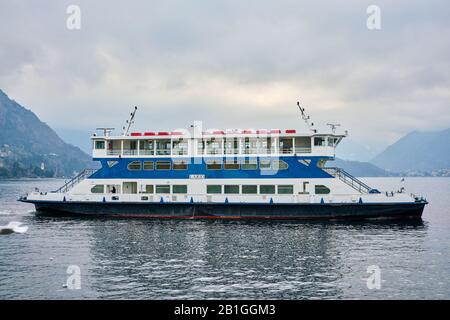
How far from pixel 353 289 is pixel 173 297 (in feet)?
26.8

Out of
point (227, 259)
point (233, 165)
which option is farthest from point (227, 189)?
point (227, 259)

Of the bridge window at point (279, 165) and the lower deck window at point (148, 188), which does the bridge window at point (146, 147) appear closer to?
the lower deck window at point (148, 188)

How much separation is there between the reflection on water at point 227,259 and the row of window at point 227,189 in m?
3.58

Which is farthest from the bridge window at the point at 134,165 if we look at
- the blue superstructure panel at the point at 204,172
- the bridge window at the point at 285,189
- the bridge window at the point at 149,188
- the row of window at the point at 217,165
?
the bridge window at the point at 285,189

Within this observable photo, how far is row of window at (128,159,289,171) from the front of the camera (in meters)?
42.0

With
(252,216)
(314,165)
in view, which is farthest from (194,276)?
(314,165)

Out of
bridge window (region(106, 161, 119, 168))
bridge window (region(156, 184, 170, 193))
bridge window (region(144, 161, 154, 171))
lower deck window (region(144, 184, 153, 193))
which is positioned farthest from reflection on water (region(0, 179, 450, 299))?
bridge window (region(106, 161, 119, 168))

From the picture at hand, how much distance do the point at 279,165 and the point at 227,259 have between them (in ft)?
58.5

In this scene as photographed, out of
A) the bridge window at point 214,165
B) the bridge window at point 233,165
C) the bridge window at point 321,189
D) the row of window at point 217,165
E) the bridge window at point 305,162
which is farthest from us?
the bridge window at point 214,165

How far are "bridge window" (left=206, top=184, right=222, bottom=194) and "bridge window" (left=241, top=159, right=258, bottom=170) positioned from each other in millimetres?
2969

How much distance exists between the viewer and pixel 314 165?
136ft

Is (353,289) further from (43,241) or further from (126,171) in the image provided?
(126,171)

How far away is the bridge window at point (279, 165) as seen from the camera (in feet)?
137

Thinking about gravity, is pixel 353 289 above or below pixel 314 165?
below
